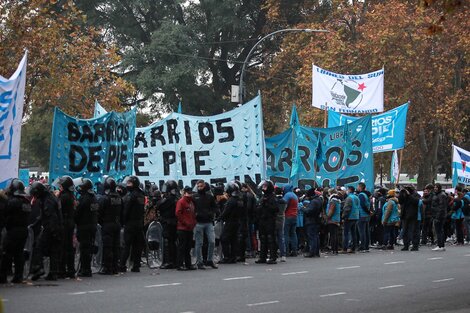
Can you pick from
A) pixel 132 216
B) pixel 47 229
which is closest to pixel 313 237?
pixel 132 216

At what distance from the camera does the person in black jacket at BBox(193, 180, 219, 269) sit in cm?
2027

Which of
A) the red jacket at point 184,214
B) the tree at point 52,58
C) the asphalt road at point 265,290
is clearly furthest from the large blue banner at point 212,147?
the tree at point 52,58

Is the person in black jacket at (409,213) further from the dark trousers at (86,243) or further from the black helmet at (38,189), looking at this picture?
the black helmet at (38,189)

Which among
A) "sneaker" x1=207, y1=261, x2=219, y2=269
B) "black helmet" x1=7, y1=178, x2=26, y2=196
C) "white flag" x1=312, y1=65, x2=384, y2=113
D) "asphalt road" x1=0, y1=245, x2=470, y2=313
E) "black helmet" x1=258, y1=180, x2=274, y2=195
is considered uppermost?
"white flag" x1=312, y1=65, x2=384, y2=113

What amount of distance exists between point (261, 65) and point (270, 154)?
86.7ft

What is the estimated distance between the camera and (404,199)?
27.3m

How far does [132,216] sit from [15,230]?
324cm

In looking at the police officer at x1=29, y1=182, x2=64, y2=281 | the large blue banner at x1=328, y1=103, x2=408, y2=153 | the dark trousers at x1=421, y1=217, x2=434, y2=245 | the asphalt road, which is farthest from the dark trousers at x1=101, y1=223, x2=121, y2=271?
the dark trousers at x1=421, y1=217, x2=434, y2=245

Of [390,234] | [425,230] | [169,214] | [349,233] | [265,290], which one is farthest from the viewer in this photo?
[425,230]

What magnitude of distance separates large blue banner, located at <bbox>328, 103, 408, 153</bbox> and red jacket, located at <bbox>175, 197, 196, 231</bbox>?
10733 millimetres

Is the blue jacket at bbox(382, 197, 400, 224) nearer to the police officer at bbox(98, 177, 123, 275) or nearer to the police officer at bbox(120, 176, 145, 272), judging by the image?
the police officer at bbox(120, 176, 145, 272)

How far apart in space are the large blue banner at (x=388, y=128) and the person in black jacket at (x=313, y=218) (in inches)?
233

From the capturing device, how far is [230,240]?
2192 cm

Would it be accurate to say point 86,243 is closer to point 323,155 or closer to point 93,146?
point 93,146
